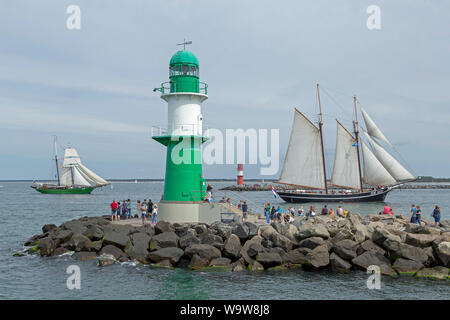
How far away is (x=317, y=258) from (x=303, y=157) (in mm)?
42897

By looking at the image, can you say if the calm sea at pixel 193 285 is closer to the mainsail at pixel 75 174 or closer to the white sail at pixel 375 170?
the white sail at pixel 375 170

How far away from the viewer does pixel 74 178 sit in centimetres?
11025

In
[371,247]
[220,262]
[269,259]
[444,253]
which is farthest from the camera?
[371,247]

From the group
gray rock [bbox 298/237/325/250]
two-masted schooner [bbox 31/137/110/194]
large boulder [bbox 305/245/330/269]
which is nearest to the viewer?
large boulder [bbox 305/245/330/269]

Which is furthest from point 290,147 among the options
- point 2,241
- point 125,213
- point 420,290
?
point 420,290

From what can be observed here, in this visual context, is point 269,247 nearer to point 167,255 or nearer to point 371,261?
point 371,261

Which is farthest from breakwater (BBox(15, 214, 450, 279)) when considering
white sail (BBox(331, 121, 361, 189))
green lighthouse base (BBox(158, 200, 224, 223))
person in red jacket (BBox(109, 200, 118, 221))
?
white sail (BBox(331, 121, 361, 189))

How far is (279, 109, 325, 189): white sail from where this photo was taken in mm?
60250

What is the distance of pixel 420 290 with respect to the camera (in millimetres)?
16031

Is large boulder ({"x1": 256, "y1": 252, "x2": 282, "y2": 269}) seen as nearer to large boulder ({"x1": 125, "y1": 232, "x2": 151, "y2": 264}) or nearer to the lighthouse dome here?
large boulder ({"x1": 125, "y1": 232, "x2": 151, "y2": 264})

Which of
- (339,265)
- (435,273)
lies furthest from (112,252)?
(435,273)

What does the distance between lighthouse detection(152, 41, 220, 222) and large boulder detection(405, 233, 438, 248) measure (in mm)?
9791

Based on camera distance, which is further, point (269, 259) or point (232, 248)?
point (232, 248)

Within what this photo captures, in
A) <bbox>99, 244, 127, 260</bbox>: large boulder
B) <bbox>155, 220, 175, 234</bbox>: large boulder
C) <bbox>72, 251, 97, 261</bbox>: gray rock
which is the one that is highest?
<bbox>155, 220, 175, 234</bbox>: large boulder
